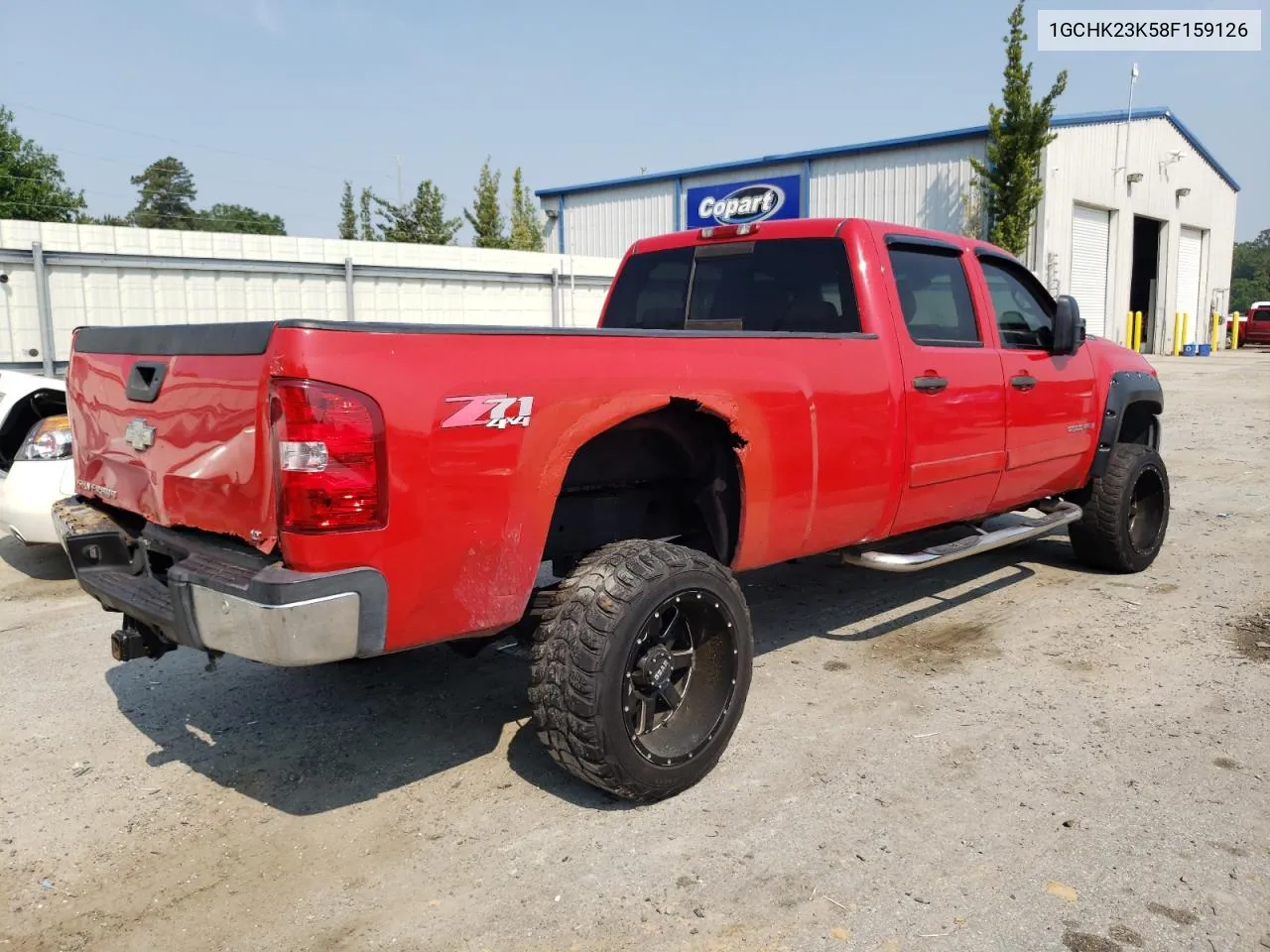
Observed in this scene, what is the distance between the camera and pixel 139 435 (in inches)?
132

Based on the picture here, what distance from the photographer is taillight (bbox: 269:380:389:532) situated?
2.64 m

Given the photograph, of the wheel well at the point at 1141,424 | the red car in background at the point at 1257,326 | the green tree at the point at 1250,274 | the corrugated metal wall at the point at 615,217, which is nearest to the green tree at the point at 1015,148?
the corrugated metal wall at the point at 615,217

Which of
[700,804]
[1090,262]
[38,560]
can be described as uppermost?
[1090,262]

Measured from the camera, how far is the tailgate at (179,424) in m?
2.82

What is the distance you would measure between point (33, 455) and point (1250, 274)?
5839 inches

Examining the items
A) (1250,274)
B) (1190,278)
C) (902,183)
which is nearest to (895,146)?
(902,183)

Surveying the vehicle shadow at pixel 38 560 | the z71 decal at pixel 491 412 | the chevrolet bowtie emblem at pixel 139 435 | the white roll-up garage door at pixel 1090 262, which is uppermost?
the white roll-up garage door at pixel 1090 262

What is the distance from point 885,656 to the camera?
16.0 ft

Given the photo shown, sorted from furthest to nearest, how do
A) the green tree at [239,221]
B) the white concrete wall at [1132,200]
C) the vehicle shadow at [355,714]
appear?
the green tree at [239,221]
the white concrete wall at [1132,200]
the vehicle shadow at [355,714]

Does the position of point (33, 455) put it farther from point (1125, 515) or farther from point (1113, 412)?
point (1125, 515)

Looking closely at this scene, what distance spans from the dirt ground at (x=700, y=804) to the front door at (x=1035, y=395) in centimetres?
82

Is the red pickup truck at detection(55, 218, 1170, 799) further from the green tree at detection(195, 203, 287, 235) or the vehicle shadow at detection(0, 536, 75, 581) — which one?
the green tree at detection(195, 203, 287, 235)

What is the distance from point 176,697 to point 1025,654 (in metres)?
3.91

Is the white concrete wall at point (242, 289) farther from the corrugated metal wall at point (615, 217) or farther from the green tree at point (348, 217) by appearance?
the green tree at point (348, 217)
